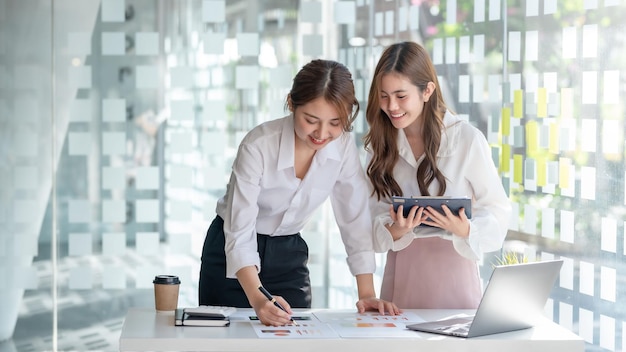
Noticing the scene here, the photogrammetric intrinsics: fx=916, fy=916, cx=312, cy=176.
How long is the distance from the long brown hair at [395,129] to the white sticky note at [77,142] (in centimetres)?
229

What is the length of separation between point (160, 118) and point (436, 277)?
2.43 m

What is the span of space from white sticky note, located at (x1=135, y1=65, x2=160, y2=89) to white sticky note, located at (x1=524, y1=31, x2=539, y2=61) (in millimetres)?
2026

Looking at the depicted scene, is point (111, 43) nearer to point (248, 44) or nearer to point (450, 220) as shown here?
point (248, 44)

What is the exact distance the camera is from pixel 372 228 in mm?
3178

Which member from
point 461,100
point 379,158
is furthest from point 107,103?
point 379,158

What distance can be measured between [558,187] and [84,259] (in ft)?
8.54

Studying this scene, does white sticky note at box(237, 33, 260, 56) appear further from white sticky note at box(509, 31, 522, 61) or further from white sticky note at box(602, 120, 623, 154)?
white sticky note at box(602, 120, 623, 154)

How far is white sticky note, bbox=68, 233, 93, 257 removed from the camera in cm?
511

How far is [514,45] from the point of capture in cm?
493

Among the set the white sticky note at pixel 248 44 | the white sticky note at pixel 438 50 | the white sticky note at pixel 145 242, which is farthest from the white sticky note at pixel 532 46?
the white sticky note at pixel 145 242

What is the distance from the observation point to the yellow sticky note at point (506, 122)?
501 cm

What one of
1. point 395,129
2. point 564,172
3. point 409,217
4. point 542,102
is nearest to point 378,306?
point 409,217

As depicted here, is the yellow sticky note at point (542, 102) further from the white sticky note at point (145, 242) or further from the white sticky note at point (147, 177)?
the white sticky note at point (145, 242)

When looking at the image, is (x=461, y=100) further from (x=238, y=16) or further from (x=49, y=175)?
(x=49, y=175)
